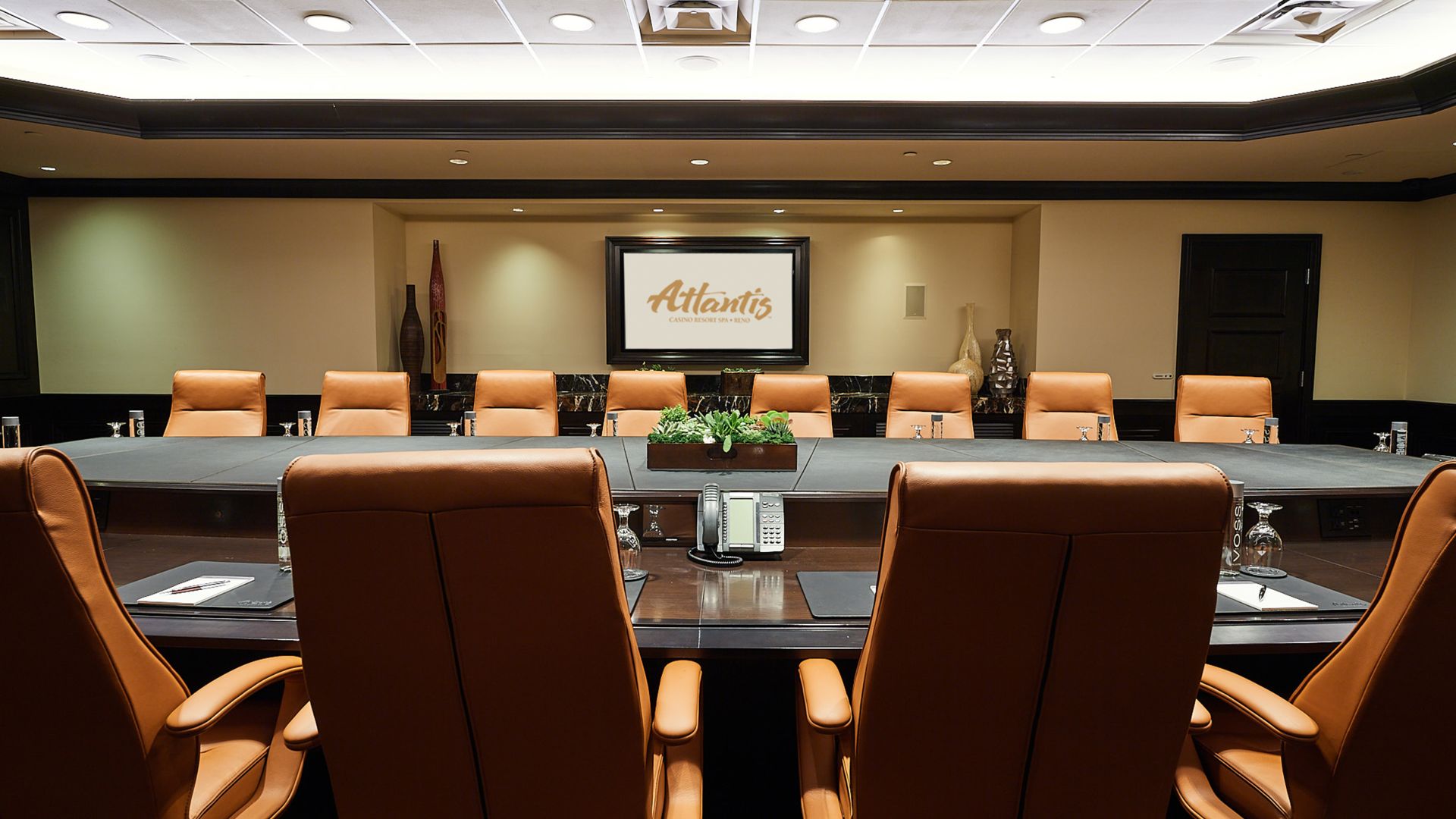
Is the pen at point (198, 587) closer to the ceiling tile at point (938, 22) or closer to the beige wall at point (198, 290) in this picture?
the ceiling tile at point (938, 22)

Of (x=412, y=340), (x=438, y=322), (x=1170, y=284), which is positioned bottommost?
(x=412, y=340)

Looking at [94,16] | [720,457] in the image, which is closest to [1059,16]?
[720,457]

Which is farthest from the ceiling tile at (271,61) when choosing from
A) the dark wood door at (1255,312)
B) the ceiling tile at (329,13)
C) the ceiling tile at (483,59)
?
the dark wood door at (1255,312)

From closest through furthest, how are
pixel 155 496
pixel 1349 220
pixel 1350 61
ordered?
pixel 155 496
pixel 1350 61
pixel 1349 220

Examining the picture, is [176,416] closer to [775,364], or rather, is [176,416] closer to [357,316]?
[357,316]

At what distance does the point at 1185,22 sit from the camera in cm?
306

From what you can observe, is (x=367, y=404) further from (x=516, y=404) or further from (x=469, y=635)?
(x=469, y=635)

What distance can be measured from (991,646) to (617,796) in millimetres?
539

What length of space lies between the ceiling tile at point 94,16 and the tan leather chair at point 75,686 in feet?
10.2

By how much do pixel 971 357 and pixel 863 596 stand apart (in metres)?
4.62

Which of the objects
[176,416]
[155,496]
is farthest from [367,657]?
[176,416]

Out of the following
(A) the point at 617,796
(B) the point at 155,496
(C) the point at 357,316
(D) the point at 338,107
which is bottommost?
(A) the point at 617,796

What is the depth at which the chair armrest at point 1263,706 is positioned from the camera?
1.01m

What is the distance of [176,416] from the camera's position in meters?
3.68
